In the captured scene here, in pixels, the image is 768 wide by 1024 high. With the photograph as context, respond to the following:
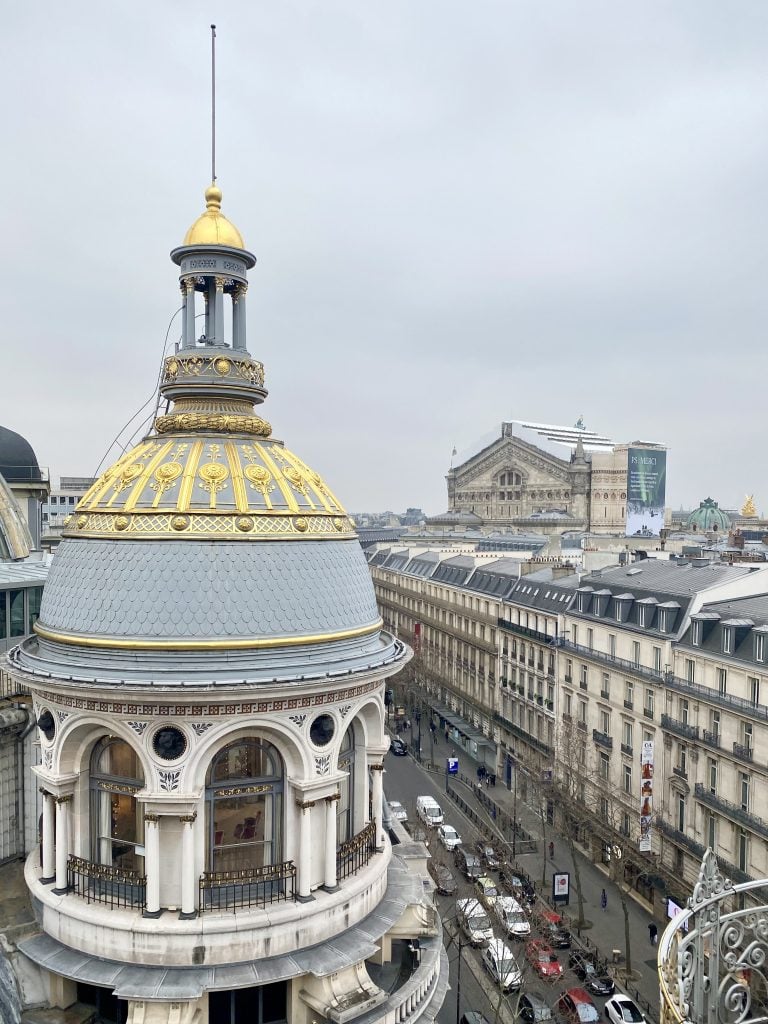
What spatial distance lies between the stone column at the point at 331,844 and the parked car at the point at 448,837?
40.4 m

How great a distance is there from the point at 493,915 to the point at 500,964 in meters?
11.1

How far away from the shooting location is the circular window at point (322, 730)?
22.2 m

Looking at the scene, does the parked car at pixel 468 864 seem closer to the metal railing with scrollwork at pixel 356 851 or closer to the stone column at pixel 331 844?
the metal railing with scrollwork at pixel 356 851

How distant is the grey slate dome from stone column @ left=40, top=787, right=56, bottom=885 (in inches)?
158

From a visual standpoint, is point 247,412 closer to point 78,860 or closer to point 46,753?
point 46,753

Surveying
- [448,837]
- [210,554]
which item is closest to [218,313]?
[210,554]

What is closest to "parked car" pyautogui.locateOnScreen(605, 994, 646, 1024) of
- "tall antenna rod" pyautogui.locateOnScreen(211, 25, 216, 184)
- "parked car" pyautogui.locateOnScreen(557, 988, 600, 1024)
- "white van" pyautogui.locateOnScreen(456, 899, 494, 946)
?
"parked car" pyautogui.locateOnScreen(557, 988, 600, 1024)

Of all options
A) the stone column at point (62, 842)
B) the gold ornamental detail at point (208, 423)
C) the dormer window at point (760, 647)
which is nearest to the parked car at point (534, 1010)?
the dormer window at point (760, 647)

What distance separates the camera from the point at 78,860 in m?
22.2

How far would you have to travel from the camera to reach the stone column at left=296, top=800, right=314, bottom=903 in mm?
21781

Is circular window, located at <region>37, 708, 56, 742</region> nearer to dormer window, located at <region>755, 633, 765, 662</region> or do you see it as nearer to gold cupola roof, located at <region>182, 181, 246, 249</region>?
gold cupola roof, located at <region>182, 181, 246, 249</region>

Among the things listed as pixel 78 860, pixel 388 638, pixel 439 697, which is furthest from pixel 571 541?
pixel 78 860

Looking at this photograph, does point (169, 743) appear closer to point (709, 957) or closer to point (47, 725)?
point (47, 725)

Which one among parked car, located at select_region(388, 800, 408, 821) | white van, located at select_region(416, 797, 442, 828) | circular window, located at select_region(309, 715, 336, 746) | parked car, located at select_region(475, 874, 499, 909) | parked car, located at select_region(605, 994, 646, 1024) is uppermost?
circular window, located at select_region(309, 715, 336, 746)
